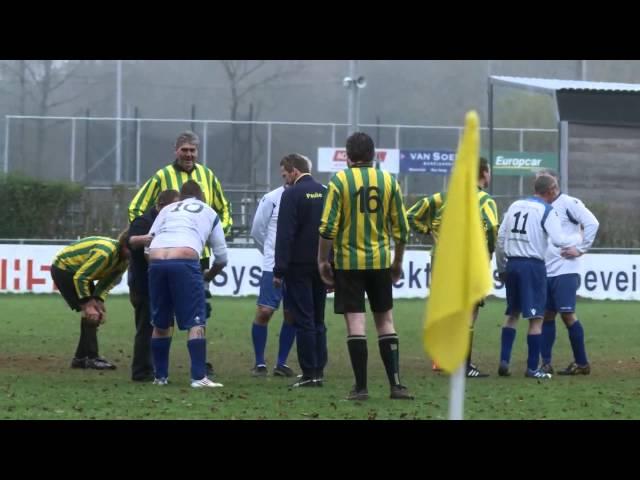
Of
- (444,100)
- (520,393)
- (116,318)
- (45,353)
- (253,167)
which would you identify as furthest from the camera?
(444,100)

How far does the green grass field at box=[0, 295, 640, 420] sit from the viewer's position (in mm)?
8906

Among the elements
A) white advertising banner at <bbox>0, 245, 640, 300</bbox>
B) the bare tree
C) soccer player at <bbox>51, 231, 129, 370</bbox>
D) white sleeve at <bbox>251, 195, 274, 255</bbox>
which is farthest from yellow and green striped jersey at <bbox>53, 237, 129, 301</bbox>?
the bare tree

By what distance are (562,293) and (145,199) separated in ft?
13.9

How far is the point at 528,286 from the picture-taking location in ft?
40.3

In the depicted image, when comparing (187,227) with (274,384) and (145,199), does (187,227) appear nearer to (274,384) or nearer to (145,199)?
(145,199)

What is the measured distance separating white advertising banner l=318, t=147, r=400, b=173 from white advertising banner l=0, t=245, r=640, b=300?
11652 millimetres

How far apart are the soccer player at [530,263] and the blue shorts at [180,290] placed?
10.9 feet

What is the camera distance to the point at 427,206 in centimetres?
1258

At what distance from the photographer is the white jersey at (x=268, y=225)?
41.0 feet

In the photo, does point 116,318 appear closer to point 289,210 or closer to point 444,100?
point 289,210

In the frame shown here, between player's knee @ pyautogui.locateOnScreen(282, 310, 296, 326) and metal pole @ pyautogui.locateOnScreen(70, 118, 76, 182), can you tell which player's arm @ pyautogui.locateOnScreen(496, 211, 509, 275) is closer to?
player's knee @ pyautogui.locateOnScreen(282, 310, 296, 326)

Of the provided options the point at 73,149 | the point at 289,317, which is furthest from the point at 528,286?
the point at 73,149

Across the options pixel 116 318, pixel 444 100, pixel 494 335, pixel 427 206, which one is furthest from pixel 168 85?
pixel 427 206

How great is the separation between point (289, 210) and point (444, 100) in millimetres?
37762
